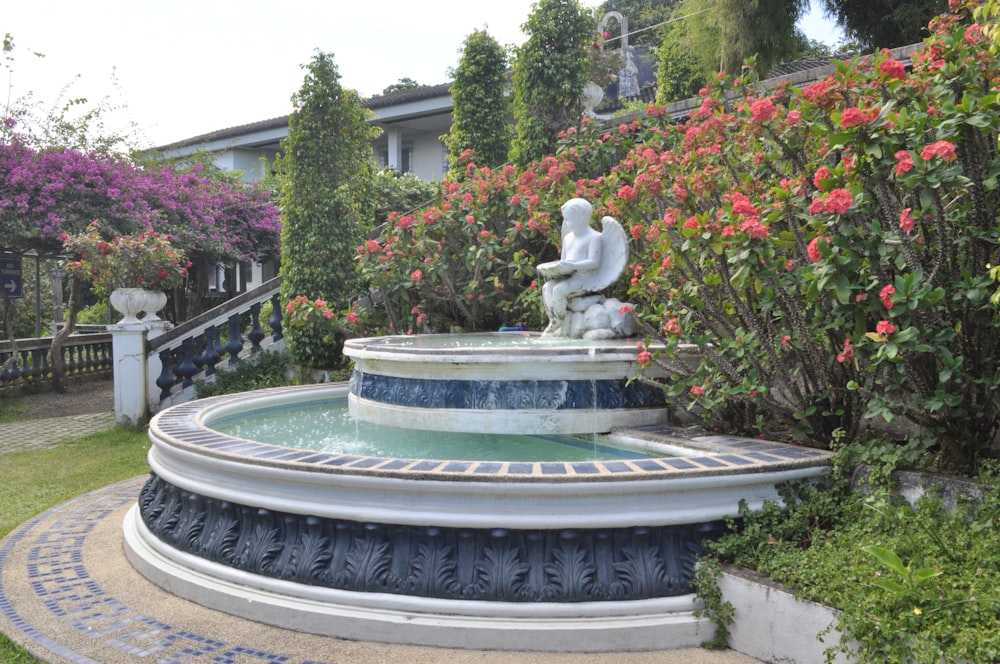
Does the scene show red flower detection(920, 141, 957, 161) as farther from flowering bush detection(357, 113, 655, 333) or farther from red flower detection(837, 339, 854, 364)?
flowering bush detection(357, 113, 655, 333)

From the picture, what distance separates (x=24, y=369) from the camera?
43.8 feet

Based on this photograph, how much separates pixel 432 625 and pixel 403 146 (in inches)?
879

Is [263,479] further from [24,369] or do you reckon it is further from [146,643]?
[24,369]

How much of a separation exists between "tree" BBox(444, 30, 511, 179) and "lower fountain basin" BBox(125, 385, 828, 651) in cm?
1066

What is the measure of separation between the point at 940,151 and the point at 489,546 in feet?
8.42

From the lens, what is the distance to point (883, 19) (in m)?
16.5

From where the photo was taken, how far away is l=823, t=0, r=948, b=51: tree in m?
15.7

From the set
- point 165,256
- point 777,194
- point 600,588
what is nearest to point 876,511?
point 600,588

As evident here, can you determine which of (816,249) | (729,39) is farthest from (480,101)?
(816,249)

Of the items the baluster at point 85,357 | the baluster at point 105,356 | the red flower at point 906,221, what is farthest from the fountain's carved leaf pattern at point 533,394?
the baluster at point 105,356

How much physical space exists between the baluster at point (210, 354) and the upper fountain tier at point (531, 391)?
20.4 feet

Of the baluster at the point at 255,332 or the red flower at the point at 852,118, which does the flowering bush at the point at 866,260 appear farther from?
the baluster at the point at 255,332

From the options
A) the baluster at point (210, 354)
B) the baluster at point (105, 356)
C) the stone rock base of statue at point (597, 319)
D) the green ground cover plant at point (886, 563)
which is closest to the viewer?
the green ground cover plant at point (886, 563)

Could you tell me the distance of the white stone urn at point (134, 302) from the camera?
33.9 feet
